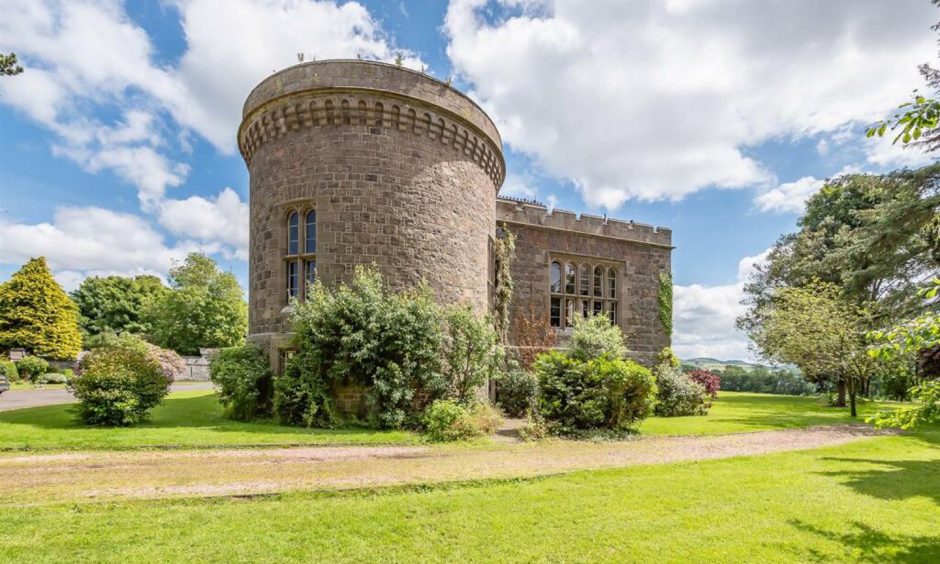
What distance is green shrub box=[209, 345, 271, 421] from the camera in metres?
11.5

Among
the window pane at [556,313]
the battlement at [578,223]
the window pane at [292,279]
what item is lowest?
the window pane at [556,313]

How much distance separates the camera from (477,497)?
19.6 feet

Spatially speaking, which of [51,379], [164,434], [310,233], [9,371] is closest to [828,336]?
[310,233]

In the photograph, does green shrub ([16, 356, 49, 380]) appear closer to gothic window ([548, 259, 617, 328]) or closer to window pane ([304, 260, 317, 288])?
window pane ([304, 260, 317, 288])

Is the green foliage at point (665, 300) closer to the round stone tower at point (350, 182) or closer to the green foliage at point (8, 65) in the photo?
the round stone tower at point (350, 182)

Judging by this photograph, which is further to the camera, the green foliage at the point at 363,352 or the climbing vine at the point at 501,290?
the climbing vine at the point at 501,290

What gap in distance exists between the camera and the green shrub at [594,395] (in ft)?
36.4

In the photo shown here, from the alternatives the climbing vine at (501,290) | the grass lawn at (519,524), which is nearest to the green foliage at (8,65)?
the grass lawn at (519,524)

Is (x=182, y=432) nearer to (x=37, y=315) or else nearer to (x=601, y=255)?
(x=601, y=255)

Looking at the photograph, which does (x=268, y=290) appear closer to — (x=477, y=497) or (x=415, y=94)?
(x=415, y=94)

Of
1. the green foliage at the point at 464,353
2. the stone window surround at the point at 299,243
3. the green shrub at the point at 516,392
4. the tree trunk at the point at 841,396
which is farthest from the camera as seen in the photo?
the tree trunk at the point at 841,396

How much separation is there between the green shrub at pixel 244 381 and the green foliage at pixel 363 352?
3.09 feet

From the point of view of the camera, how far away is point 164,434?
9.41m

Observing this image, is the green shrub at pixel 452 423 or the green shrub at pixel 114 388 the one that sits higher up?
the green shrub at pixel 114 388
